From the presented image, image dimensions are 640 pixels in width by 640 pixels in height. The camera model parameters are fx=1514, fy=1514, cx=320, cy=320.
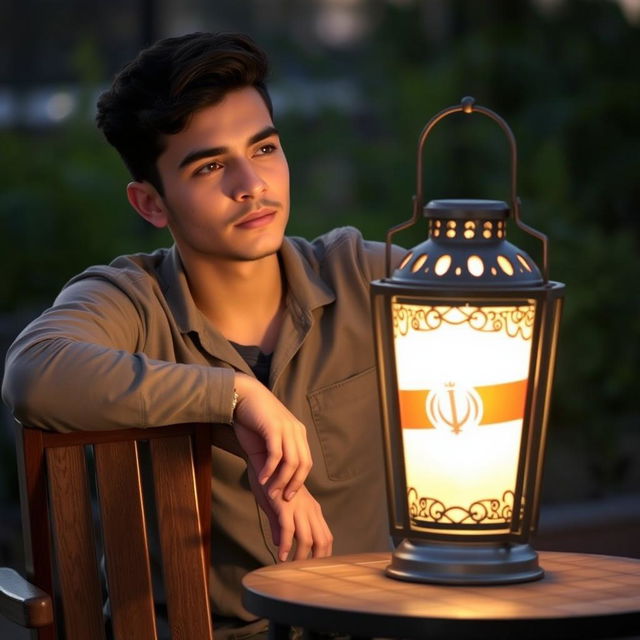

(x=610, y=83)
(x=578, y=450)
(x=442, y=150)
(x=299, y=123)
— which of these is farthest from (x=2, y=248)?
→ (x=610, y=83)

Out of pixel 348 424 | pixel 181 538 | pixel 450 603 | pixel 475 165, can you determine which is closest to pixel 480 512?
pixel 450 603

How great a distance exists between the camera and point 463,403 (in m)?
2.02

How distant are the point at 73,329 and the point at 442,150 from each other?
3.48 metres

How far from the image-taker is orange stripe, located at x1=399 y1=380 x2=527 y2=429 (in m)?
2.03

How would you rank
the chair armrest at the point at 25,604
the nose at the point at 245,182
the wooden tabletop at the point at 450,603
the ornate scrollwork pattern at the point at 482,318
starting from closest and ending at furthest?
the wooden tabletop at the point at 450,603, the ornate scrollwork pattern at the point at 482,318, the chair armrest at the point at 25,604, the nose at the point at 245,182

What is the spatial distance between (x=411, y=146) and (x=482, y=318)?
362cm

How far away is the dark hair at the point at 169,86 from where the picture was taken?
2621 mm

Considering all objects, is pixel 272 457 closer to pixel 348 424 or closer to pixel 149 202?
pixel 348 424

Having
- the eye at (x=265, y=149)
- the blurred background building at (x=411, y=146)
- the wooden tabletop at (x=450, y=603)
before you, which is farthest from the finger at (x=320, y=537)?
the blurred background building at (x=411, y=146)

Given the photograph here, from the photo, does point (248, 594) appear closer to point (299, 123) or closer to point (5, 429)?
point (5, 429)

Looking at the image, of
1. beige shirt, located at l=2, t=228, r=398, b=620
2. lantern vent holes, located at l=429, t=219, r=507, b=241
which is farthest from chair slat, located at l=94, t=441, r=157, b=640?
lantern vent holes, located at l=429, t=219, r=507, b=241

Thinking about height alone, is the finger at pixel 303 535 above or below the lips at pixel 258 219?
below

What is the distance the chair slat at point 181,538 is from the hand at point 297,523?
15 cm

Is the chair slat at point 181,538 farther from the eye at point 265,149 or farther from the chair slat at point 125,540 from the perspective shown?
the eye at point 265,149
